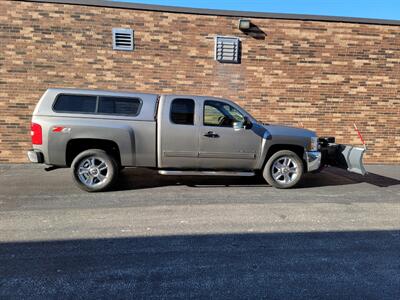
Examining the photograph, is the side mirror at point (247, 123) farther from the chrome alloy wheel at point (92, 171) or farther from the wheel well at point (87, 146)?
the chrome alloy wheel at point (92, 171)

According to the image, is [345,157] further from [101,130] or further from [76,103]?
[76,103]

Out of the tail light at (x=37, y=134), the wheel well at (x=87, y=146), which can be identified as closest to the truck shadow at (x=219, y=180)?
the wheel well at (x=87, y=146)

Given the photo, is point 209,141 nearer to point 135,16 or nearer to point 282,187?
point 282,187

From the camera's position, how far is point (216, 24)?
352 inches

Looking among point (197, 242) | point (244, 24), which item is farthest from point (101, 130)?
point (244, 24)

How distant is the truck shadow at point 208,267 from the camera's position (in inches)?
109

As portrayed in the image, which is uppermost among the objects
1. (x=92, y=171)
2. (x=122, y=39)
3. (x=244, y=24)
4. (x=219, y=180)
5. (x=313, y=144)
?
(x=244, y=24)

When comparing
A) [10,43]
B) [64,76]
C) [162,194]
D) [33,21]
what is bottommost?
[162,194]

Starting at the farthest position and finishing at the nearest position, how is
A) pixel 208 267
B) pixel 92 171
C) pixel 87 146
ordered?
pixel 87 146 < pixel 92 171 < pixel 208 267

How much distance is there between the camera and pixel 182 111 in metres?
6.18

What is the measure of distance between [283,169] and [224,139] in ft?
4.61

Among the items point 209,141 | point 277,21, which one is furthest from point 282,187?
point 277,21

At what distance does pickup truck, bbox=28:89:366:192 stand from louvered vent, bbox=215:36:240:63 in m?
3.17

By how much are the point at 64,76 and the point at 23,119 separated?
1.61 m
